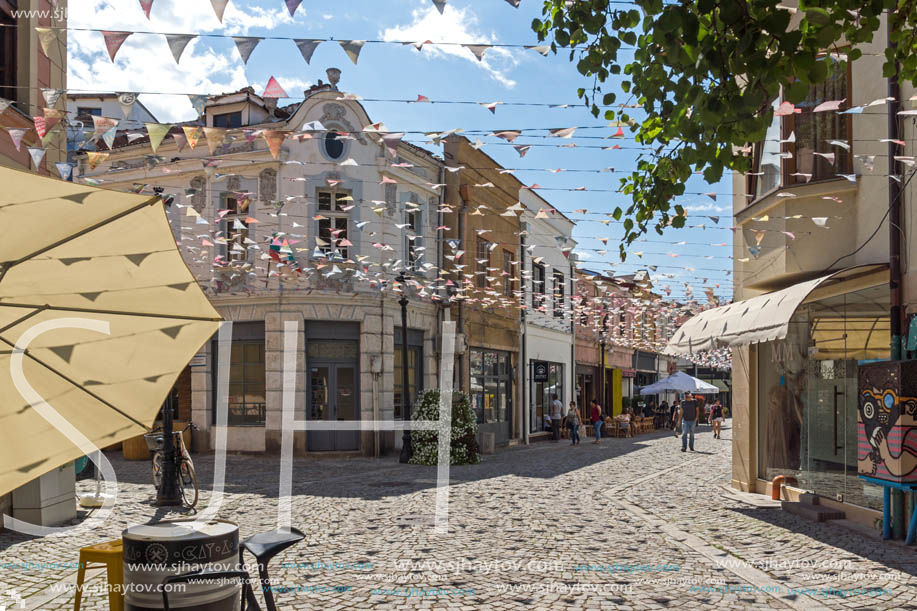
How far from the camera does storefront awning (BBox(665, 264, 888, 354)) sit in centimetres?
1017

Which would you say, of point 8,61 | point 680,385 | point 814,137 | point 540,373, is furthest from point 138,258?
point 680,385

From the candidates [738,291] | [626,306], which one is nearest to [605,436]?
[626,306]

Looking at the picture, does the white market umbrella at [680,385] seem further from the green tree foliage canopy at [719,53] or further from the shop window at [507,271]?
the green tree foliage canopy at [719,53]

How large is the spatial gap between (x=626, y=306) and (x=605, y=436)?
7643 millimetres

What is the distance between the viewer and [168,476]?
12219mm

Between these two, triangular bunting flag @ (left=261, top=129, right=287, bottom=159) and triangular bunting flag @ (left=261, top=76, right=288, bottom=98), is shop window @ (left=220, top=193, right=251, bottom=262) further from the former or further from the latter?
triangular bunting flag @ (left=261, top=76, right=288, bottom=98)

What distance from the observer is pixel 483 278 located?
25.9 m

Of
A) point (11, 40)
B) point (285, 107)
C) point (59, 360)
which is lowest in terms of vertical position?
point (59, 360)

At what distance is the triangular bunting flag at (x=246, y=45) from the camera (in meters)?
6.69

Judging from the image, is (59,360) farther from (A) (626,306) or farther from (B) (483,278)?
(A) (626,306)

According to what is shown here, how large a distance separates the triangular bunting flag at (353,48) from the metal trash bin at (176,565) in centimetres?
404

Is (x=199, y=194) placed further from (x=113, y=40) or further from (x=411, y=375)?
(x=113, y=40)

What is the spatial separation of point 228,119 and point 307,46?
1671 cm

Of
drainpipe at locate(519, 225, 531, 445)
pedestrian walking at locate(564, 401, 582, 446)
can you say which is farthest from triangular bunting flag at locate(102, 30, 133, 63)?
pedestrian walking at locate(564, 401, 582, 446)
